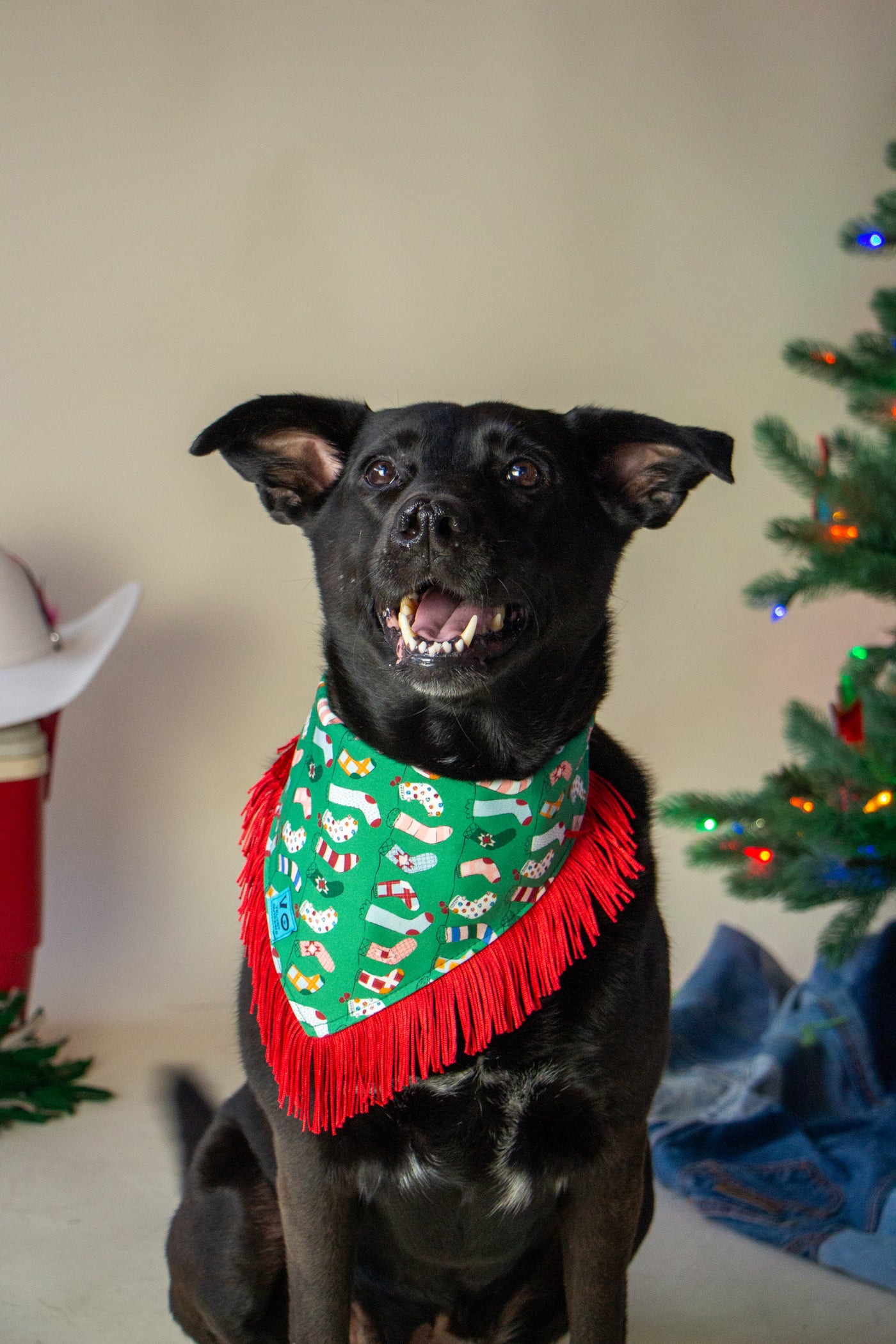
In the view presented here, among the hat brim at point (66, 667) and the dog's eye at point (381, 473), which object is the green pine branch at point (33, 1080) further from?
the dog's eye at point (381, 473)

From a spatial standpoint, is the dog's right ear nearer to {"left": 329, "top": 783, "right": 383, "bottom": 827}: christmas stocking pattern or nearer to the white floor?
{"left": 329, "top": 783, "right": 383, "bottom": 827}: christmas stocking pattern

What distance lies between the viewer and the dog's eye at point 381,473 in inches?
60.4

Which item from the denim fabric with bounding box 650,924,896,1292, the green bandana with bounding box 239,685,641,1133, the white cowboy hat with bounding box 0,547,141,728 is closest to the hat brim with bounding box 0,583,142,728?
the white cowboy hat with bounding box 0,547,141,728

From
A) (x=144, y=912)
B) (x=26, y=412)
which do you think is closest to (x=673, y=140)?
(x=26, y=412)

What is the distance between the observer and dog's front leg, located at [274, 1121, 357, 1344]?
4.51 feet

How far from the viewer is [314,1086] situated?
54.4 inches

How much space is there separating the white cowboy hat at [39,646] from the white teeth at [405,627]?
1.28 m

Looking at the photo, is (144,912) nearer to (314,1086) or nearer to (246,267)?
(246,267)

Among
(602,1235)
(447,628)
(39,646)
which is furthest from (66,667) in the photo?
(602,1235)

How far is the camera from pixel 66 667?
2.55 meters

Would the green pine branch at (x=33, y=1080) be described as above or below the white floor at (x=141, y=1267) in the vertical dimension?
below

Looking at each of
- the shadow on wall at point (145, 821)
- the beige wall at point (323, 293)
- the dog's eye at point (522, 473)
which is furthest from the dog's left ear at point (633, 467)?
the shadow on wall at point (145, 821)

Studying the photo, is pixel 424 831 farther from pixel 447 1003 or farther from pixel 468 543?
pixel 468 543

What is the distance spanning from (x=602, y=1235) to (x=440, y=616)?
712mm
